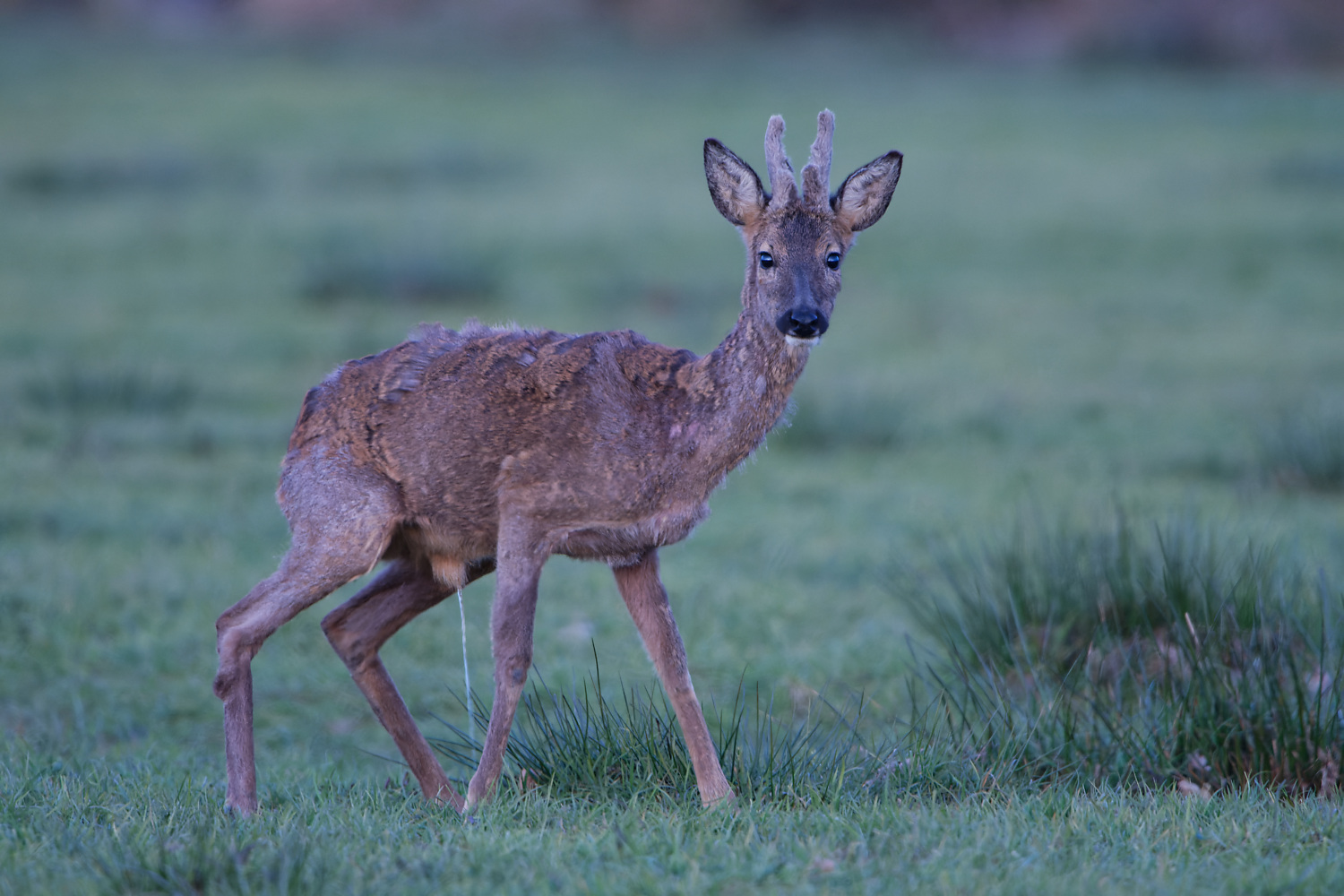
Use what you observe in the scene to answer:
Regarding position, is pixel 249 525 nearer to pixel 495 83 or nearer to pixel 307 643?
pixel 307 643

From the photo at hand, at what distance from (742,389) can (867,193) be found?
836mm

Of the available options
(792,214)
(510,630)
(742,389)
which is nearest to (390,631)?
(510,630)

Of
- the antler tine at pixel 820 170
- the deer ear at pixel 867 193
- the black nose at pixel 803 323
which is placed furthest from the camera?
the deer ear at pixel 867 193

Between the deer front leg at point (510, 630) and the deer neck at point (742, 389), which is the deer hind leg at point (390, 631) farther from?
the deer neck at point (742, 389)

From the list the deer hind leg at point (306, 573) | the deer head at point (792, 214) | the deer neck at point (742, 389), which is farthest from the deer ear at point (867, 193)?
the deer hind leg at point (306, 573)

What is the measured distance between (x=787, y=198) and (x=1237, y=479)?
6499mm

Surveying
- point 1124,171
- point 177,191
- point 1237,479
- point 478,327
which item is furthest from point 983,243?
point 478,327

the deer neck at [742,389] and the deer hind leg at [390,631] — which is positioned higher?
the deer neck at [742,389]

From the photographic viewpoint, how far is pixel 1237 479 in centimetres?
1062

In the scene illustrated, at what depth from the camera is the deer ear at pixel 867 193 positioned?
17.5 ft

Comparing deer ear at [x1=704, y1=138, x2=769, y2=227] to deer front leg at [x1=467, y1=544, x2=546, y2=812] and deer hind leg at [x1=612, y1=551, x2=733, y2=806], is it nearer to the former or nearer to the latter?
deer hind leg at [x1=612, y1=551, x2=733, y2=806]

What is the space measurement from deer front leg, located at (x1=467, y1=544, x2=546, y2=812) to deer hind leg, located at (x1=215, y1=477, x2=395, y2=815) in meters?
0.49

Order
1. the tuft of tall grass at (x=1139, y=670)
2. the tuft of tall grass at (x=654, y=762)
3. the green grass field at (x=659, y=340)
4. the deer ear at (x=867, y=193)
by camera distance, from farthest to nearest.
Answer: the tuft of tall grass at (x=1139, y=670) < the deer ear at (x=867, y=193) < the tuft of tall grass at (x=654, y=762) < the green grass field at (x=659, y=340)

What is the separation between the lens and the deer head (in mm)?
5180
